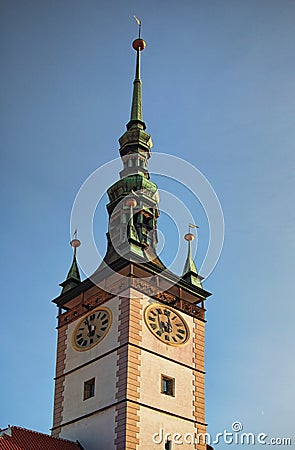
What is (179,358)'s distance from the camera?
40.1m

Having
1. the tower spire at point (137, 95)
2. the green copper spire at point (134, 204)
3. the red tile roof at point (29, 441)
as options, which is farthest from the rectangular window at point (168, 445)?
the tower spire at point (137, 95)

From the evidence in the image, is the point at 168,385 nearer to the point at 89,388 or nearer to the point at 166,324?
the point at 166,324

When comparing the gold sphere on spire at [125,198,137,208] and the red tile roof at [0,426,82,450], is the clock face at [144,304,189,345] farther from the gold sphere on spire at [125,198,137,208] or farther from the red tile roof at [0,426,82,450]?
the red tile roof at [0,426,82,450]

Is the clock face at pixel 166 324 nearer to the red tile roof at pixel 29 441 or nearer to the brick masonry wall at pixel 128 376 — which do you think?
the brick masonry wall at pixel 128 376

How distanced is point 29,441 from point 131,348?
20.2ft

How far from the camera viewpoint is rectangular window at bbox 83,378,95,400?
3894cm

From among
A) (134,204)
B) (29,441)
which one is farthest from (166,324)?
(29,441)

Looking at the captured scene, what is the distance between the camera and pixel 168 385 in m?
39.1

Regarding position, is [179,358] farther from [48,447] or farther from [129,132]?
[129,132]

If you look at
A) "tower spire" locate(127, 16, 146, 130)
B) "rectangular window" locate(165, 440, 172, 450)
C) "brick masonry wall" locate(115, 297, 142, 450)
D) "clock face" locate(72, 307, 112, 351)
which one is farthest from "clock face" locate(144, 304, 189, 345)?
"tower spire" locate(127, 16, 146, 130)

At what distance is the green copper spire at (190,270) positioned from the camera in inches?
1736

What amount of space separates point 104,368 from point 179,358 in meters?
3.90

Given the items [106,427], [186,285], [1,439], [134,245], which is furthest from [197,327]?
[1,439]

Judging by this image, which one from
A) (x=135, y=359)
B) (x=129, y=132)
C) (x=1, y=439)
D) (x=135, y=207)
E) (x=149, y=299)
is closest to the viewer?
(x=1, y=439)
